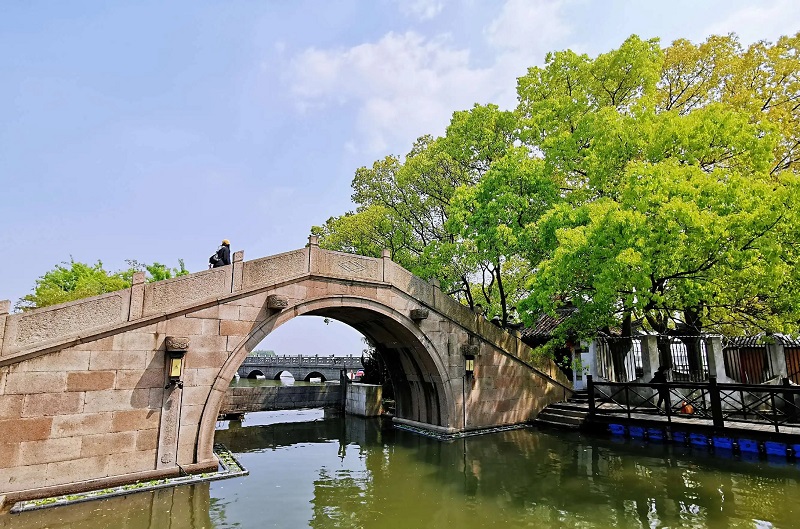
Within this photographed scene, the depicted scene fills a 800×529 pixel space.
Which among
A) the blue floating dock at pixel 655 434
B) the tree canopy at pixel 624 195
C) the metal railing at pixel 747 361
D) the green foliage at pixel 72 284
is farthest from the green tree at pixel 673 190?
the green foliage at pixel 72 284

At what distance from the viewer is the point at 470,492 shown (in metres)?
7.48

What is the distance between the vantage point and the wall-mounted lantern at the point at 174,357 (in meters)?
8.03

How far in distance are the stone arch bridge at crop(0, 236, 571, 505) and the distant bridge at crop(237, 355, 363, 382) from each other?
3219 cm

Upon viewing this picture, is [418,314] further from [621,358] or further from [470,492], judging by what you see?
[621,358]

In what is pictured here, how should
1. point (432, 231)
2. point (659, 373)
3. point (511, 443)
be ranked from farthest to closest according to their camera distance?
point (432, 231) → point (659, 373) → point (511, 443)

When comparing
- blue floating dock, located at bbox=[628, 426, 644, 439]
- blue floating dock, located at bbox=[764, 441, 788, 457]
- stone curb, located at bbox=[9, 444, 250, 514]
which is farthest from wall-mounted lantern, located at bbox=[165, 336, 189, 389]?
blue floating dock, located at bbox=[764, 441, 788, 457]

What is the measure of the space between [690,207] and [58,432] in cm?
1214

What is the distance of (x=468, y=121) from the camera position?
52.3ft

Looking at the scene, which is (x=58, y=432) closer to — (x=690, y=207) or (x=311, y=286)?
(x=311, y=286)

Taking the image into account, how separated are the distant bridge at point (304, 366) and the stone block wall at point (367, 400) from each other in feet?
82.3

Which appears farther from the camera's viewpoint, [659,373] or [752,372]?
[752,372]

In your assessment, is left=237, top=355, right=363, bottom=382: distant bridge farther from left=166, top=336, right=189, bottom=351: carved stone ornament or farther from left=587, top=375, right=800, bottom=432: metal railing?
left=166, top=336, right=189, bottom=351: carved stone ornament

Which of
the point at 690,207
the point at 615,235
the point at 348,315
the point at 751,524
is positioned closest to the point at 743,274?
the point at 690,207

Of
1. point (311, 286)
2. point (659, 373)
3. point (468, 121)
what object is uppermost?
point (468, 121)
